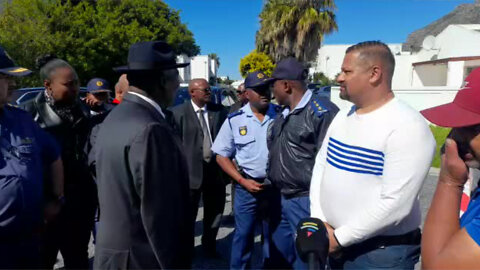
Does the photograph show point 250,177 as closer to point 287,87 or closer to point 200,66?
point 287,87

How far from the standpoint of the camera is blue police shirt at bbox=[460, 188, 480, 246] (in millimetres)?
1289

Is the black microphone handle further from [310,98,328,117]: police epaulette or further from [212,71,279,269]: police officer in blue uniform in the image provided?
[212,71,279,269]: police officer in blue uniform

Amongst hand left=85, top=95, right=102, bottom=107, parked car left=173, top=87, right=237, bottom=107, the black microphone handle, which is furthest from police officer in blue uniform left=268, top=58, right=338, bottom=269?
parked car left=173, top=87, right=237, bottom=107

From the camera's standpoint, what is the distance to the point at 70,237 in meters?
3.18

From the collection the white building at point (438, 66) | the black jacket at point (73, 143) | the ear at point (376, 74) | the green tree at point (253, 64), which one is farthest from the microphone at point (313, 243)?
the green tree at point (253, 64)

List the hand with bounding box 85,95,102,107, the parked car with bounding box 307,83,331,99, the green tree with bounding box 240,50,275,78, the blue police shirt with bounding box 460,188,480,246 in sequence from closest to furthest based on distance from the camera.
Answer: the blue police shirt with bounding box 460,188,480,246, the hand with bounding box 85,95,102,107, the green tree with bounding box 240,50,275,78, the parked car with bounding box 307,83,331,99

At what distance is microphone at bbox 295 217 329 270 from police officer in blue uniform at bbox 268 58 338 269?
1121 mm

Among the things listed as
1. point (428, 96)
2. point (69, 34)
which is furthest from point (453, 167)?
point (69, 34)

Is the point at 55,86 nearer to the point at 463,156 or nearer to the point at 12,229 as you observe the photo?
the point at 12,229

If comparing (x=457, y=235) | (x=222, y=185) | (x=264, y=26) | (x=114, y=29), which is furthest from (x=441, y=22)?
(x=457, y=235)

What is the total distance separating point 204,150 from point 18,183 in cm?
236

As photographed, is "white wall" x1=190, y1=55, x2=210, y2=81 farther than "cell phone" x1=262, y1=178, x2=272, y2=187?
Yes

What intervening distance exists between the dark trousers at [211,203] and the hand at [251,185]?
844 mm

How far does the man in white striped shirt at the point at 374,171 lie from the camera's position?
71.8 inches
